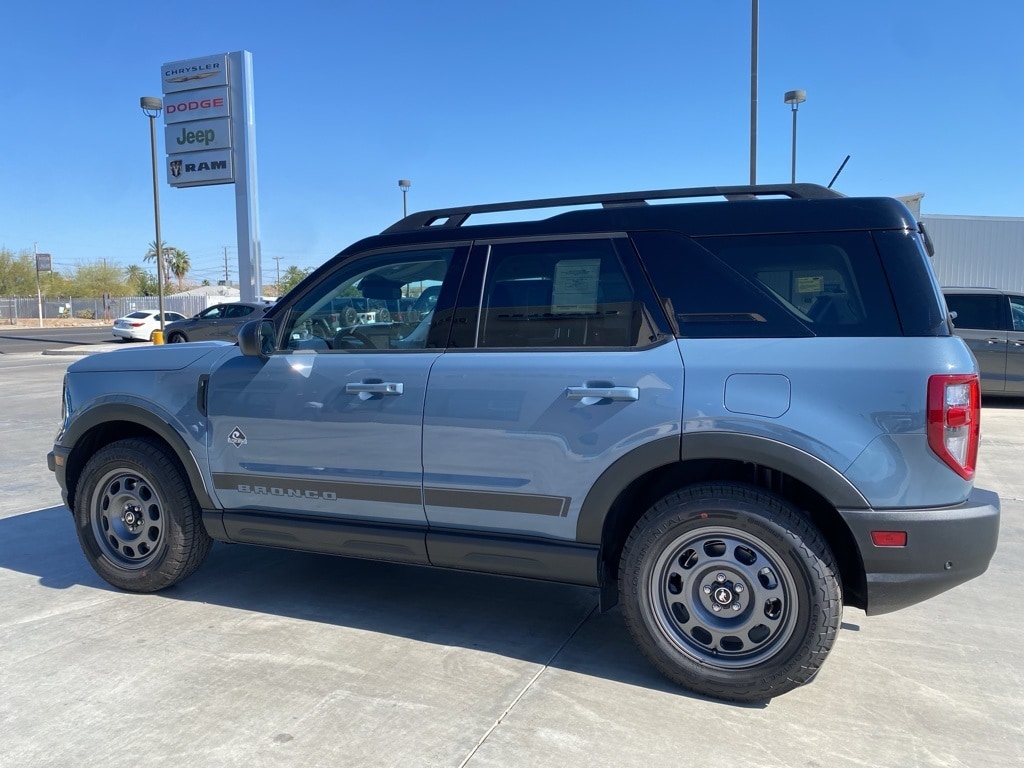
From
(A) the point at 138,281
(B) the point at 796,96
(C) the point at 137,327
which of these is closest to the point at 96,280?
(A) the point at 138,281

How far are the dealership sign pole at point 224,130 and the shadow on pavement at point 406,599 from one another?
781 inches

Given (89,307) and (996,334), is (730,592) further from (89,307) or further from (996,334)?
(89,307)

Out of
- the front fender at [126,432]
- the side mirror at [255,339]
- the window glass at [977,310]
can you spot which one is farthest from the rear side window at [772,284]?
the window glass at [977,310]

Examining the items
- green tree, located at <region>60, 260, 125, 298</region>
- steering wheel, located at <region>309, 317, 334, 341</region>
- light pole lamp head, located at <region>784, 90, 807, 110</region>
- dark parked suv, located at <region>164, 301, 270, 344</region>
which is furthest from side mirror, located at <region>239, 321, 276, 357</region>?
green tree, located at <region>60, 260, 125, 298</region>

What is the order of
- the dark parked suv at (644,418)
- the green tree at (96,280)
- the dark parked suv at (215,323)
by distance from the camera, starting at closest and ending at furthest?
the dark parked suv at (644,418), the dark parked suv at (215,323), the green tree at (96,280)

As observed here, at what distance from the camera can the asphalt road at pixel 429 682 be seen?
2848mm

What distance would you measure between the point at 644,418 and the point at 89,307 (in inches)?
3052

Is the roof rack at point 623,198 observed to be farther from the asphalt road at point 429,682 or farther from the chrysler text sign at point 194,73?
the chrysler text sign at point 194,73

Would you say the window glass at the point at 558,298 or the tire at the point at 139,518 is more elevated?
the window glass at the point at 558,298

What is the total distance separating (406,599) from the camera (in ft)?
14.4

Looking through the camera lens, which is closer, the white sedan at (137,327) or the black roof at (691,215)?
the black roof at (691,215)

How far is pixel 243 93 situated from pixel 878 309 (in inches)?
972

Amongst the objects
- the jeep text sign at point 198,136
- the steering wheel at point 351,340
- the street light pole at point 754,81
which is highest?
the jeep text sign at point 198,136

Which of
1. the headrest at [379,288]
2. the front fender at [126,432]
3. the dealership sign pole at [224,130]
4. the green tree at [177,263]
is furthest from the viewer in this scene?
the green tree at [177,263]
